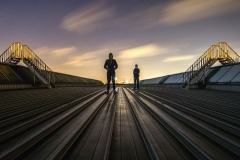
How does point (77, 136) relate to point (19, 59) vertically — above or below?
below

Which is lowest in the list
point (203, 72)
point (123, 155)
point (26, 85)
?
point (123, 155)

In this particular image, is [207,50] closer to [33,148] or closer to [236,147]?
[236,147]

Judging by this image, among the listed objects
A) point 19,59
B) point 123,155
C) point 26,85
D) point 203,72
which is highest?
point 19,59

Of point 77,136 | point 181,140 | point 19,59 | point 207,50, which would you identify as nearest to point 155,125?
point 181,140

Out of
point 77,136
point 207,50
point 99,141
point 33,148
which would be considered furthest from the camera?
point 207,50

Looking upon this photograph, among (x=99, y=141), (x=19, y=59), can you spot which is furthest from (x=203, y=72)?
(x=19, y=59)

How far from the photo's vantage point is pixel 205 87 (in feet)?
45.0

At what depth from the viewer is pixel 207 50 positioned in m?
15.7

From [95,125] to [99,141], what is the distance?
774 millimetres

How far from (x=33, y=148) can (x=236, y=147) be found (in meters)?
2.48

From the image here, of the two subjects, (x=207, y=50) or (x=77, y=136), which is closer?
(x=77, y=136)

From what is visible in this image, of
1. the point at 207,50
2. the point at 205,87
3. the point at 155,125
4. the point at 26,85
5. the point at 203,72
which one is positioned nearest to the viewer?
the point at 155,125

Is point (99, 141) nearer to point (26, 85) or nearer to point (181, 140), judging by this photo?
point (181, 140)

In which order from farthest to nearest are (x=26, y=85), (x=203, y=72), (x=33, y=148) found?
1. (x=203, y=72)
2. (x=26, y=85)
3. (x=33, y=148)
